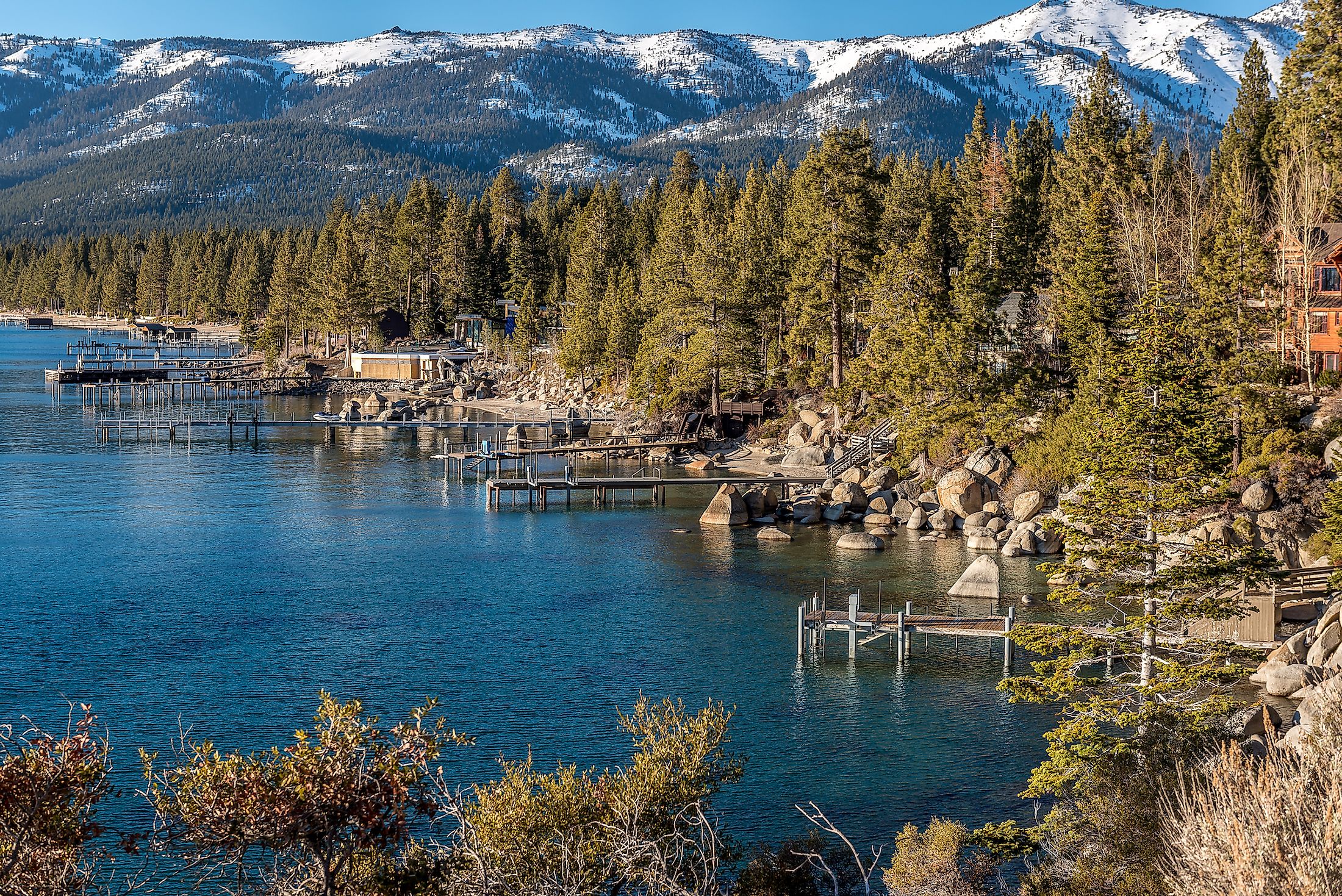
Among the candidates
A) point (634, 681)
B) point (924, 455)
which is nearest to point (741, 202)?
point (924, 455)

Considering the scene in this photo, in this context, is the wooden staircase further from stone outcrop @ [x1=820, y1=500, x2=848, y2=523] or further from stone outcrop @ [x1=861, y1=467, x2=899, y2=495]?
stone outcrop @ [x1=820, y1=500, x2=848, y2=523]

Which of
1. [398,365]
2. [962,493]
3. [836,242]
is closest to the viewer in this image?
[962,493]

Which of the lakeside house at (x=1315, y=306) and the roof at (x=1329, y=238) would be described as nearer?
the lakeside house at (x=1315, y=306)

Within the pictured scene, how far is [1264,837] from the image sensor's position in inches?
466

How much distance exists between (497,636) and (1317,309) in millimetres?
35054

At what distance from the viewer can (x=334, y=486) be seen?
66.6m

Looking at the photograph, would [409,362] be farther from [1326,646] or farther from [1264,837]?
[1264,837]

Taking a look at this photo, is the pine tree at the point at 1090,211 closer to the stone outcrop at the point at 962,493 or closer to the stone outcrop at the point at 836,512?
the stone outcrop at the point at 962,493

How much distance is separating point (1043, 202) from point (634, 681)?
5599 centimetres

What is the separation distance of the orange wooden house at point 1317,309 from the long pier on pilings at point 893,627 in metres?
21.8

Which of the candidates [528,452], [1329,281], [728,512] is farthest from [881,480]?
[1329,281]

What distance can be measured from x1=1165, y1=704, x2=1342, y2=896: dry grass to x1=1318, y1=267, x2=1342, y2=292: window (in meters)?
43.3

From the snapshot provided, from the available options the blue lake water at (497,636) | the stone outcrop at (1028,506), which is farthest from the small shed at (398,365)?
the stone outcrop at (1028,506)

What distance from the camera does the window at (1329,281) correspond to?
52281 millimetres
